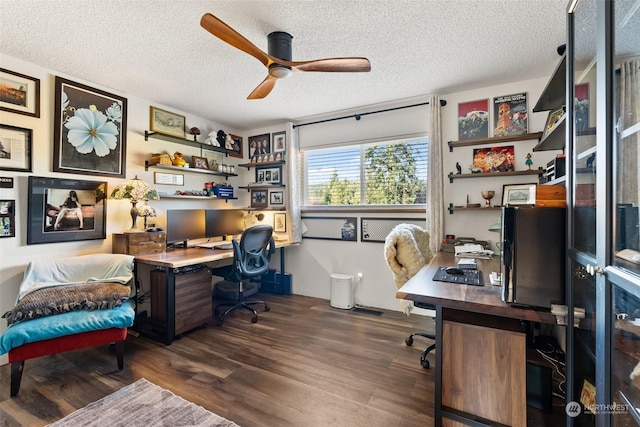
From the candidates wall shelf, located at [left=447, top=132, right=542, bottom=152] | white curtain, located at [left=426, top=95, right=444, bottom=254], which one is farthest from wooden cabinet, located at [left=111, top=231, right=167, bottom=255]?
wall shelf, located at [left=447, top=132, right=542, bottom=152]

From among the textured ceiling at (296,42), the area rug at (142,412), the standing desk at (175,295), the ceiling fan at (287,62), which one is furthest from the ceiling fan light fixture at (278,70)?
the area rug at (142,412)

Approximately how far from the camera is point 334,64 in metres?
1.86

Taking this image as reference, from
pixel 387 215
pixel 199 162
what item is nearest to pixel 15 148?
pixel 199 162

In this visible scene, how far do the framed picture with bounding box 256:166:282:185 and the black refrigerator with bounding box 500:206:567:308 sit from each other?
10.3ft

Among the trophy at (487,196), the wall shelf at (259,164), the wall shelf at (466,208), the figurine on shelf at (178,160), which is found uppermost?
the wall shelf at (259,164)

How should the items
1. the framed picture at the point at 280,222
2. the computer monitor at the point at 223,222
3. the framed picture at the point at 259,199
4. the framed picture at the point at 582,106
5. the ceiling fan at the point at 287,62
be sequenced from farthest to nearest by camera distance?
the framed picture at the point at 259,199 < the framed picture at the point at 280,222 < the computer monitor at the point at 223,222 < the ceiling fan at the point at 287,62 < the framed picture at the point at 582,106

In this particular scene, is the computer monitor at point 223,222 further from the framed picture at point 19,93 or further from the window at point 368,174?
the framed picture at point 19,93

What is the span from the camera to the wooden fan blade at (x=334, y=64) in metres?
1.83

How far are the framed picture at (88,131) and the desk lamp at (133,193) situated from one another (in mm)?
280

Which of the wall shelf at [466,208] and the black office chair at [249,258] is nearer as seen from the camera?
the wall shelf at [466,208]

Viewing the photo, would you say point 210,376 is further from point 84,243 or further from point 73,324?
point 84,243

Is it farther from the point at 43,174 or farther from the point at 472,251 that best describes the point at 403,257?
the point at 43,174

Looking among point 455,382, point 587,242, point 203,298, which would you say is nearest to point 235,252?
point 203,298

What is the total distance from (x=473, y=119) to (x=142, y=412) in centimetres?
361
